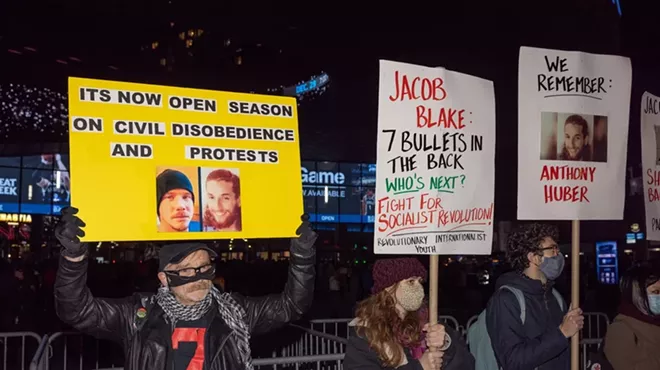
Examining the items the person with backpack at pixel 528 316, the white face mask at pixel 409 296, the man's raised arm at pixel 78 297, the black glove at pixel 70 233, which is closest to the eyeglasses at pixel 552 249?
the person with backpack at pixel 528 316

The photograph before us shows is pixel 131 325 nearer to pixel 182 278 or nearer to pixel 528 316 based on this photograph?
pixel 182 278

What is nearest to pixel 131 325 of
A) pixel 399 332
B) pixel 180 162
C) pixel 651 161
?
pixel 180 162

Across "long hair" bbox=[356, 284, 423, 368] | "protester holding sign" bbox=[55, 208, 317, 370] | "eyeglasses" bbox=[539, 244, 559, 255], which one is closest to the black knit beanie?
"protester holding sign" bbox=[55, 208, 317, 370]

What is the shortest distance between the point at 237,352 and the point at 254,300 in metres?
0.38

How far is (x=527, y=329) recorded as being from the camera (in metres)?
4.97

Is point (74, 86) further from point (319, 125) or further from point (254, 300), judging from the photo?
point (319, 125)

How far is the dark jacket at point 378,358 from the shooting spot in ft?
14.0

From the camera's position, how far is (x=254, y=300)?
13.8 feet

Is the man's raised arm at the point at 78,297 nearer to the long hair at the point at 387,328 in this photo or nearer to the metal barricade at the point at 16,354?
the long hair at the point at 387,328

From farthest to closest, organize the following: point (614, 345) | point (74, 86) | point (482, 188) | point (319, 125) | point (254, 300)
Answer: point (319, 125)
point (614, 345)
point (482, 188)
point (254, 300)
point (74, 86)

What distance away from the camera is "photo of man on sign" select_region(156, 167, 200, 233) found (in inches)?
156

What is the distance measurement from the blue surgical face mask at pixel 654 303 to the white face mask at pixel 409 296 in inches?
88.3

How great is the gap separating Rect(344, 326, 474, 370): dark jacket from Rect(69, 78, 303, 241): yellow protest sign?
0.76 meters

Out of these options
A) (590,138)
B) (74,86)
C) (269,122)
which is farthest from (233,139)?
(590,138)
